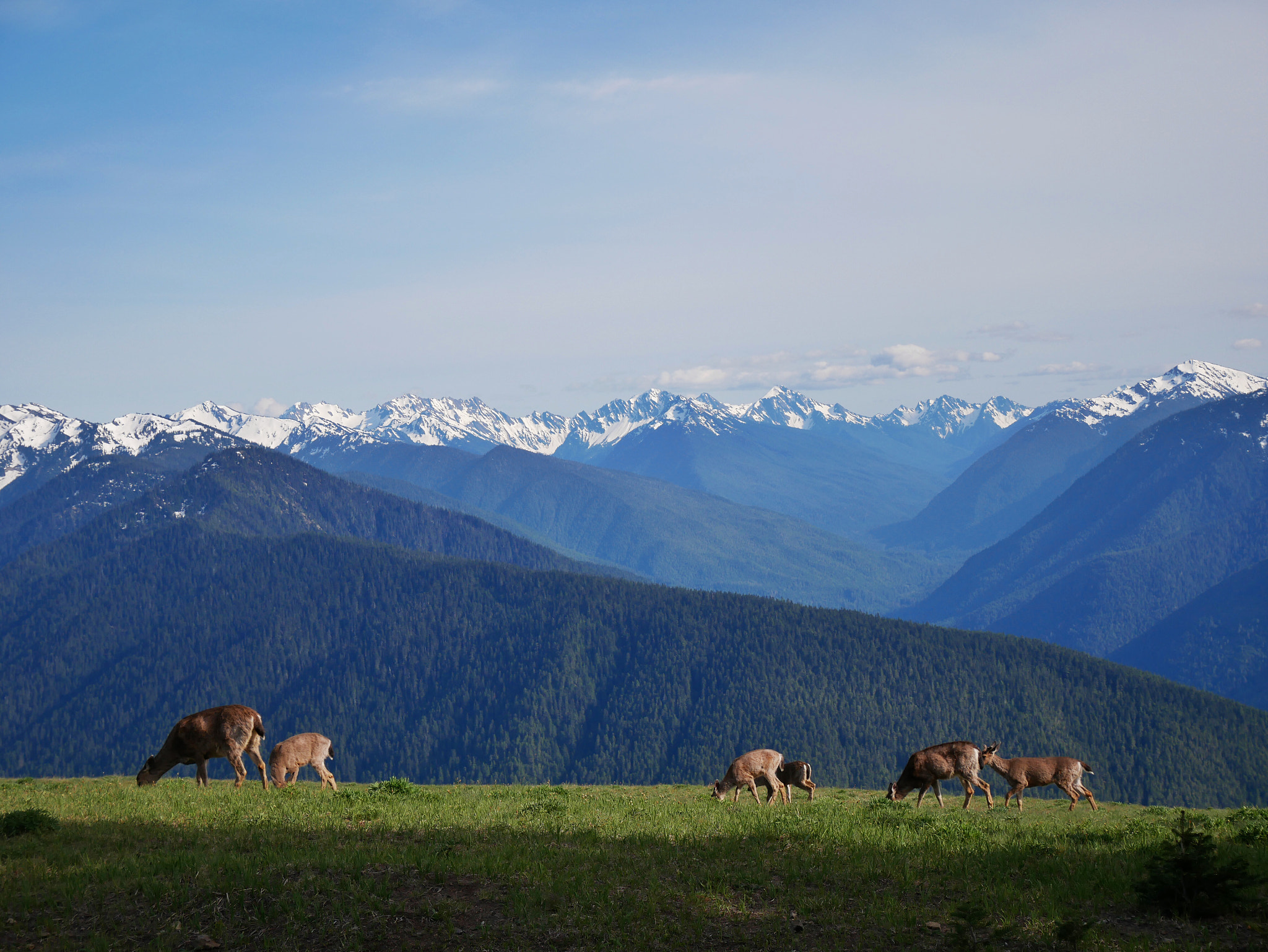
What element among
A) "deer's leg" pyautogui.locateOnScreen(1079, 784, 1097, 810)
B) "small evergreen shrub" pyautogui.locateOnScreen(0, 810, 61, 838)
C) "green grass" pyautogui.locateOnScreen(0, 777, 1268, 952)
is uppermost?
"small evergreen shrub" pyautogui.locateOnScreen(0, 810, 61, 838)

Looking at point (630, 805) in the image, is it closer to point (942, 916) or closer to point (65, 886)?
point (942, 916)

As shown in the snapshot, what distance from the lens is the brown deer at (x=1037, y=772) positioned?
3212 cm

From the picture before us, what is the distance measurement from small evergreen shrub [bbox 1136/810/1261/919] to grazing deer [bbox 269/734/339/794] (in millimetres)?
24767

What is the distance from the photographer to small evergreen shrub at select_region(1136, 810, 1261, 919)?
1531 cm

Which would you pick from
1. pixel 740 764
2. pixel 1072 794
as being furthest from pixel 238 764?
pixel 1072 794

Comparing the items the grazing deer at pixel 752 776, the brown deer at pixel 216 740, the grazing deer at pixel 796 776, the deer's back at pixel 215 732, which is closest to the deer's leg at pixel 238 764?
the brown deer at pixel 216 740

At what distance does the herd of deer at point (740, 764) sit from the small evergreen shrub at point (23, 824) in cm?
828

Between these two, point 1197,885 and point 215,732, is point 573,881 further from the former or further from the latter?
point 215,732

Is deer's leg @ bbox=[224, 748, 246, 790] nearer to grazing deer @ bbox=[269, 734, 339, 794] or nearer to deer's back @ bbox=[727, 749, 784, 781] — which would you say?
grazing deer @ bbox=[269, 734, 339, 794]

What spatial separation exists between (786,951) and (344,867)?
8.72 meters

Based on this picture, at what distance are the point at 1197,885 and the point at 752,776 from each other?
58.7 ft

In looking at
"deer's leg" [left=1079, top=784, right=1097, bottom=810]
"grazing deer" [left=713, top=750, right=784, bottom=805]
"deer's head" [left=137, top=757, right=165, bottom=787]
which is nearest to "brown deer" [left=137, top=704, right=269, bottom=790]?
"deer's head" [left=137, top=757, right=165, bottom=787]

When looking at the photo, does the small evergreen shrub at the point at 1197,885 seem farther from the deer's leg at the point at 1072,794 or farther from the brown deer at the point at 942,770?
the deer's leg at the point at 1072,794

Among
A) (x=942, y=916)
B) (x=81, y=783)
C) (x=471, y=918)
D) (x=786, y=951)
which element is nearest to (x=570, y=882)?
(x=471, y=918)
